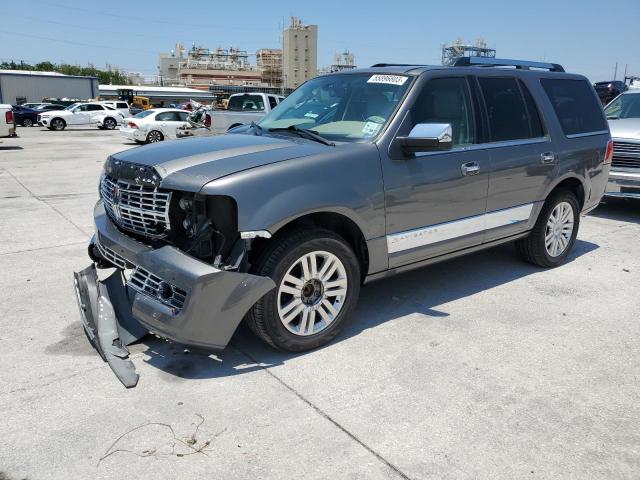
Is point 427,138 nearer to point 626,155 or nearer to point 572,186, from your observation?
point 572,186

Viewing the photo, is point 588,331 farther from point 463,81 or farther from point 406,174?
point 463,81

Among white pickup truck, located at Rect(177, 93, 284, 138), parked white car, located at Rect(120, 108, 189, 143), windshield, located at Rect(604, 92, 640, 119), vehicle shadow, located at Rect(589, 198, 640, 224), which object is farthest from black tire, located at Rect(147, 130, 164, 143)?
vehicle shadow, located at Rect(589, 198, 640, 224)

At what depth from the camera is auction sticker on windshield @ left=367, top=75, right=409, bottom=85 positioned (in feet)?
14.0

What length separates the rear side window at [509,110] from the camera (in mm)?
4730

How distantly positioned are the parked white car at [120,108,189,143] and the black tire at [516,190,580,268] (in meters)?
18.8

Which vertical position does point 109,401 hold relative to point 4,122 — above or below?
below

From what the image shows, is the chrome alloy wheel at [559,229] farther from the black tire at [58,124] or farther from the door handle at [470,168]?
the black tire at [58,124]

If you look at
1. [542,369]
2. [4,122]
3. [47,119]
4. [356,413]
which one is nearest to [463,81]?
[542,369]

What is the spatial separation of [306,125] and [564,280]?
298 cm

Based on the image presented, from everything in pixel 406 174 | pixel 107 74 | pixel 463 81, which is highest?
pixel 107 74

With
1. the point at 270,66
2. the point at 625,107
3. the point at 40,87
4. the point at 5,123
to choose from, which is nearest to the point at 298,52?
the point at 270,66

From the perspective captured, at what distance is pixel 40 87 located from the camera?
64.2 meters

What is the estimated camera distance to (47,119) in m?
32.4

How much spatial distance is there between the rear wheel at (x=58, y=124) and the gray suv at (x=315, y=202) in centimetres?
3211
